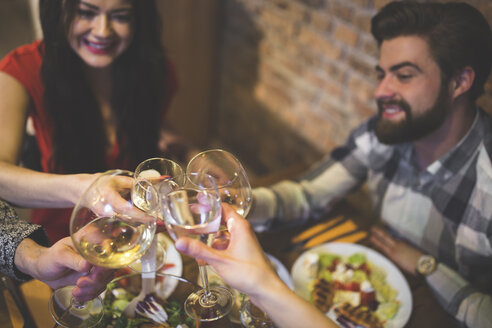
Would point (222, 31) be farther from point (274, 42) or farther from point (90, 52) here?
point (90, 52)

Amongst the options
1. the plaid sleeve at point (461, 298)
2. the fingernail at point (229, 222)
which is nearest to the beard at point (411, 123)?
the plaid sleeve at point (461, 298)

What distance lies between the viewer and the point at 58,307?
875 millimetres

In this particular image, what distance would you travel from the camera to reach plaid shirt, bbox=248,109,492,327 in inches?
49.2

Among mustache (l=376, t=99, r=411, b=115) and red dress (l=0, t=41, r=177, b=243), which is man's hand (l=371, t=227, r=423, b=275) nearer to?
mustache (l=376, t=99, r=411, b=115)

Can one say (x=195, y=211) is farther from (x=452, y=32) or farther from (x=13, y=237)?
(x=452, y=32)

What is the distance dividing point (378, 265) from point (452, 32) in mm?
798

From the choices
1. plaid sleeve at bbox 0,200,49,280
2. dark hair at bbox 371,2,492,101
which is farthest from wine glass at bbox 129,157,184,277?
dark hair at bbox 371,2,492,101

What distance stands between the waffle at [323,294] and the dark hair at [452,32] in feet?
2.60

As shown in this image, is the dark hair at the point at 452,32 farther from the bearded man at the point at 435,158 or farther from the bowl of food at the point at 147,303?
the bowl of food at the point at 147,303

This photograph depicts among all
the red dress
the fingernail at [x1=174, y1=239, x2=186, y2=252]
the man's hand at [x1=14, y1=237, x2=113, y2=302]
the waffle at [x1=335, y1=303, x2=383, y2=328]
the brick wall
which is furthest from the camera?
the brick wall

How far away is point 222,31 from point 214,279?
2.26m

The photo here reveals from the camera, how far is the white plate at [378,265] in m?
1.13

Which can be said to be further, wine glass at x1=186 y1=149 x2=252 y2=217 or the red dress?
the red dress

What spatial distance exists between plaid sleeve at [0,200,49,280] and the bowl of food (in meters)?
0.20
